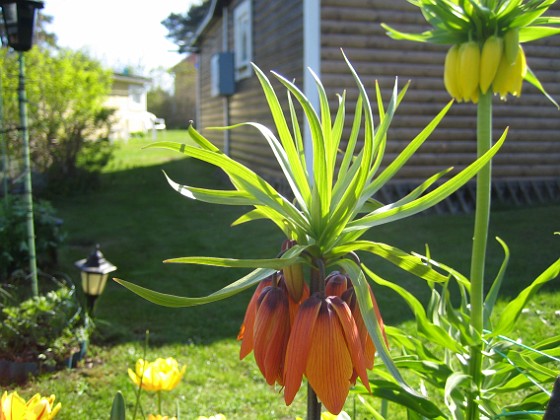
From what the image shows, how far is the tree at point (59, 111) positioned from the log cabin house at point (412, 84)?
347cm

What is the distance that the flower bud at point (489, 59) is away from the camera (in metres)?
1.46

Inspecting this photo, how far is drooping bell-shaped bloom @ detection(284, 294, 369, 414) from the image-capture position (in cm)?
80

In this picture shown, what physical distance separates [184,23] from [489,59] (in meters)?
36.1

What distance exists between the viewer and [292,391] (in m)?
0.79

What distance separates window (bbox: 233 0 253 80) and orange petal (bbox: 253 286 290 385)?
10448mm

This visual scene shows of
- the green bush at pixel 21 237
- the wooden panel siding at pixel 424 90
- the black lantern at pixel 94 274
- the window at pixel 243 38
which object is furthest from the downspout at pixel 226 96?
the black lantern at pixel 94 274

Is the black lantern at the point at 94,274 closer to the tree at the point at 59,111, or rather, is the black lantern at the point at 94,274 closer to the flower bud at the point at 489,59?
the flower bud at the point at 489,59

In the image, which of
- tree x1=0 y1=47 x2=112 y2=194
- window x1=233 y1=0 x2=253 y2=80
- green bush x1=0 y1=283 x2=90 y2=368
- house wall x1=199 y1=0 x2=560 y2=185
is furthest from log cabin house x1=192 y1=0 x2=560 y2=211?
green bush x1=0 y1=283 x2=90 y2=368

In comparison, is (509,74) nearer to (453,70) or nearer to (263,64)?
(453,70)

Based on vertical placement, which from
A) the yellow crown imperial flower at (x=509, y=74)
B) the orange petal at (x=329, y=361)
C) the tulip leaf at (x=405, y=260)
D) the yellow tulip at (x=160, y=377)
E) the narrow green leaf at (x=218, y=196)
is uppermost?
the yellow crown imperial flower at (x=509, y=74)

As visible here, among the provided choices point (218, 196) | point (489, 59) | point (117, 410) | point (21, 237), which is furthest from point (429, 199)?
point (21, 237)

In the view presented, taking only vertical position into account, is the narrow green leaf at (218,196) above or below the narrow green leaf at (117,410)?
above

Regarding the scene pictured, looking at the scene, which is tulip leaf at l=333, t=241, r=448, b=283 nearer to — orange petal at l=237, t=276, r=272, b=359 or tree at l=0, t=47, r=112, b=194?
orange petal at l=237, t=276, r=272, b=359

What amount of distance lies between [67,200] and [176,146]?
1029 centimetres
